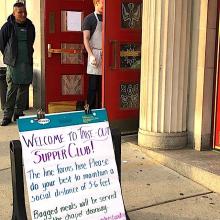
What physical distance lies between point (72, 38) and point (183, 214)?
3940mm

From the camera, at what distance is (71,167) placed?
124 inches

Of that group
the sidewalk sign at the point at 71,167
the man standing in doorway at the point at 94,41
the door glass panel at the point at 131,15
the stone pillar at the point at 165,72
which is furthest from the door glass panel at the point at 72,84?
the sidewalk sign at the point at 71,167

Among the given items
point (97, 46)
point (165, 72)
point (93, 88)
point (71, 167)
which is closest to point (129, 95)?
point (93, 88)

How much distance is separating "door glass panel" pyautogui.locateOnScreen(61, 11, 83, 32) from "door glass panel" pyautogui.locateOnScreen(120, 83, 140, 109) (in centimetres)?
167

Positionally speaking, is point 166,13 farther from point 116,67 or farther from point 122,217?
point 122,217

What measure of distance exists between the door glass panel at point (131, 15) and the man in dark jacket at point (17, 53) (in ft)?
5.74

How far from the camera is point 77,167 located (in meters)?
3.18

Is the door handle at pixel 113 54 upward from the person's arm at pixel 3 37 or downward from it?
downward

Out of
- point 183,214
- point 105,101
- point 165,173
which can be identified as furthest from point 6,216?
point 105,101

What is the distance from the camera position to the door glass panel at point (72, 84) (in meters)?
7.15

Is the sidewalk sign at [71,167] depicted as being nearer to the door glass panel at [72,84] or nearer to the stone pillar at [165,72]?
the stone pillar at [165,72]

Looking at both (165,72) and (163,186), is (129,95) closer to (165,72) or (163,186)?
(165,72)

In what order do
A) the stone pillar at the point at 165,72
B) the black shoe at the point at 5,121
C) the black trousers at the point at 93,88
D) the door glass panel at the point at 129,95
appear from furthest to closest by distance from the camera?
the black shoe at the point at 5,121
the black trousers at the point at 93,88
the door glass panel at the point at 129,95
the stone pillar at the point at 165,72

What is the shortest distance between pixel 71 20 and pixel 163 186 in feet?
11.4
